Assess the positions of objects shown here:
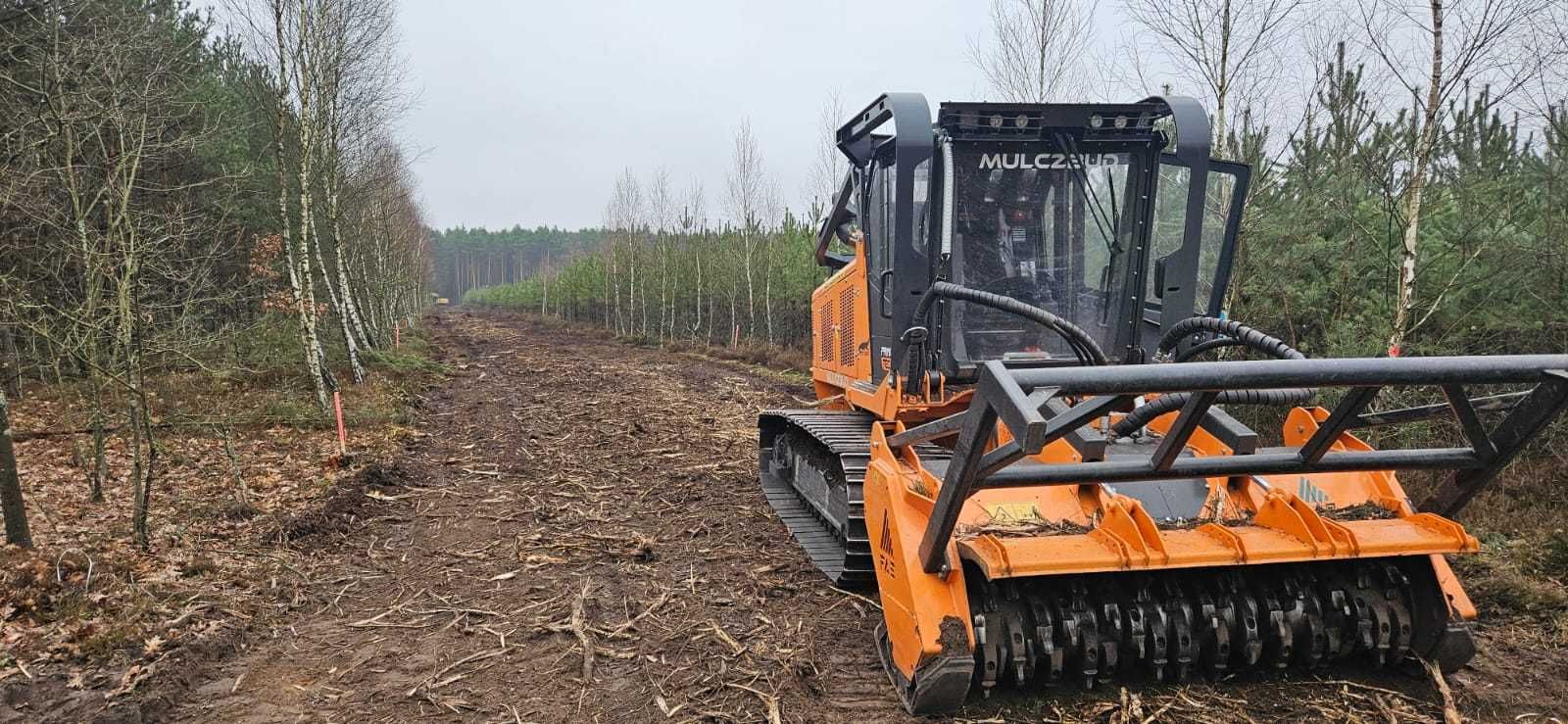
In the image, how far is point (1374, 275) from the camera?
884 cm

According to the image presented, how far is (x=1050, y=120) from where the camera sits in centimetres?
503

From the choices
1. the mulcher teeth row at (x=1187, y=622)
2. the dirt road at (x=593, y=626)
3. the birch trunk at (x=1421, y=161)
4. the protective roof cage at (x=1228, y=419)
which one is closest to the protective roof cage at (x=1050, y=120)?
the protective roof cage at (x=1228, y=419)

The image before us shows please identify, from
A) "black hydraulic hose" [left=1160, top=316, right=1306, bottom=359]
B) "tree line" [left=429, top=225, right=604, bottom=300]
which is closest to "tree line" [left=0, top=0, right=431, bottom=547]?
"black hydraulic hose" [left=1160, top=316, right=1306, bottom=359]

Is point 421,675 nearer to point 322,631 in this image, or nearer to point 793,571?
point 322,631

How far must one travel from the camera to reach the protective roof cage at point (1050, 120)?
16.2ft

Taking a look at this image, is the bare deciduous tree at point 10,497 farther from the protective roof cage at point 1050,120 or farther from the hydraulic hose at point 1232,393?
the hydraulic hose at point 1232,393

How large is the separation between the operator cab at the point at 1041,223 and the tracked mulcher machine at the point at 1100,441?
0.05ft

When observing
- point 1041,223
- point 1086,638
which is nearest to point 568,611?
point 1086,638

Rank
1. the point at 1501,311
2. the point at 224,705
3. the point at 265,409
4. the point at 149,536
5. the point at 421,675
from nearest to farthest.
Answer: the point at 224,705 < the point at 421,675 < the point at 149,536 < the point at 1501,311 < the point at 265,409

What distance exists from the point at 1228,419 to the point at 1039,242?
1623 mm

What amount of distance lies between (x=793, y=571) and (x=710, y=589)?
0.62 metres

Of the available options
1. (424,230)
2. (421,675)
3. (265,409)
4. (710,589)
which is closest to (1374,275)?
(710,589)

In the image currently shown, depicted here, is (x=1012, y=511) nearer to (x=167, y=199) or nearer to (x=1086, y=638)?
(x=1086, y=638)

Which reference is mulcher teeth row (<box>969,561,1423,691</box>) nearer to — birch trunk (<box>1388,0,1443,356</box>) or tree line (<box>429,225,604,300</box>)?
birch trunk (<box>1388,0,1443,356</box>)
